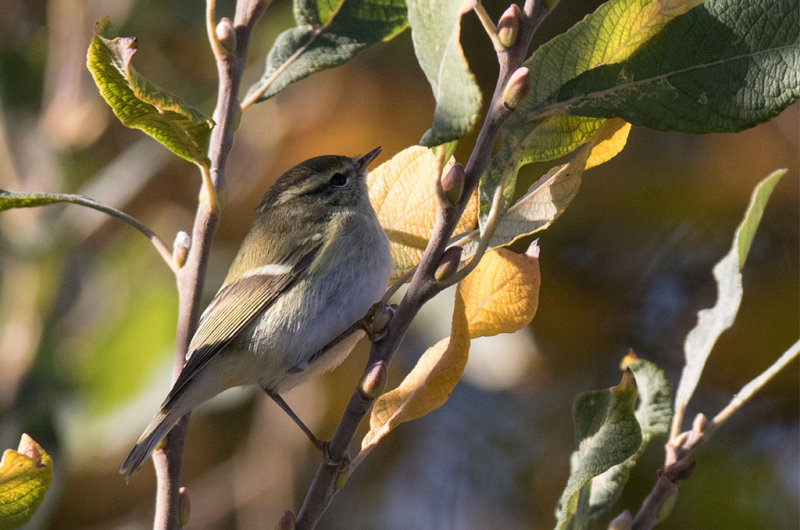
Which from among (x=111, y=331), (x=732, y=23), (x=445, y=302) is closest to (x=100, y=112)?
(x=111, y=331)

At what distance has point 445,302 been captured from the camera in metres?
2.83

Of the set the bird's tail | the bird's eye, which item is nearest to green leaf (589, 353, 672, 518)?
the bird's tail

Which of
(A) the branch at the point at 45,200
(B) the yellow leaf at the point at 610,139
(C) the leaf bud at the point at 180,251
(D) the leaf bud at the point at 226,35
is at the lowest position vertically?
(C) the leaf bud at the point at 180,251

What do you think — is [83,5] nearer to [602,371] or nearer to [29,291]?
[29,291]

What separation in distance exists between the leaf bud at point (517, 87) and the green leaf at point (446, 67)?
0.20ft

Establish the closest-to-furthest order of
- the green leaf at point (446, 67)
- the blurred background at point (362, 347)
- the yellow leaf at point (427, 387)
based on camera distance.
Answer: the green leaf at point (446, 67)
the yellow leaf at point (427, 387)
the blurred background at point (362, 347)

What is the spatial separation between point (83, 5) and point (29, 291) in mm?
991

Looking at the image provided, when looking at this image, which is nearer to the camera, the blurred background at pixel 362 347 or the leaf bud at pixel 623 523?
the leaf bud at pixel 623 523

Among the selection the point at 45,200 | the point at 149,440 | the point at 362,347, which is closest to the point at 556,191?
the point at 45,200

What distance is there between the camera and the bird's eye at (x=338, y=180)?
2.64 metres

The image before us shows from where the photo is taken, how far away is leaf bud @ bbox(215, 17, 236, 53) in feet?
4.33

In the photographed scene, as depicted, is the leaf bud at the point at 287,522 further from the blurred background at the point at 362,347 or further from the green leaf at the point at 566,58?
the blurred background at the point at 362,347

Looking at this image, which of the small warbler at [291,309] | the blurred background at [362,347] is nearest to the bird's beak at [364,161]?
the small warbler at [291,309]

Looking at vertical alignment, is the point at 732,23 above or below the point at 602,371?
above
